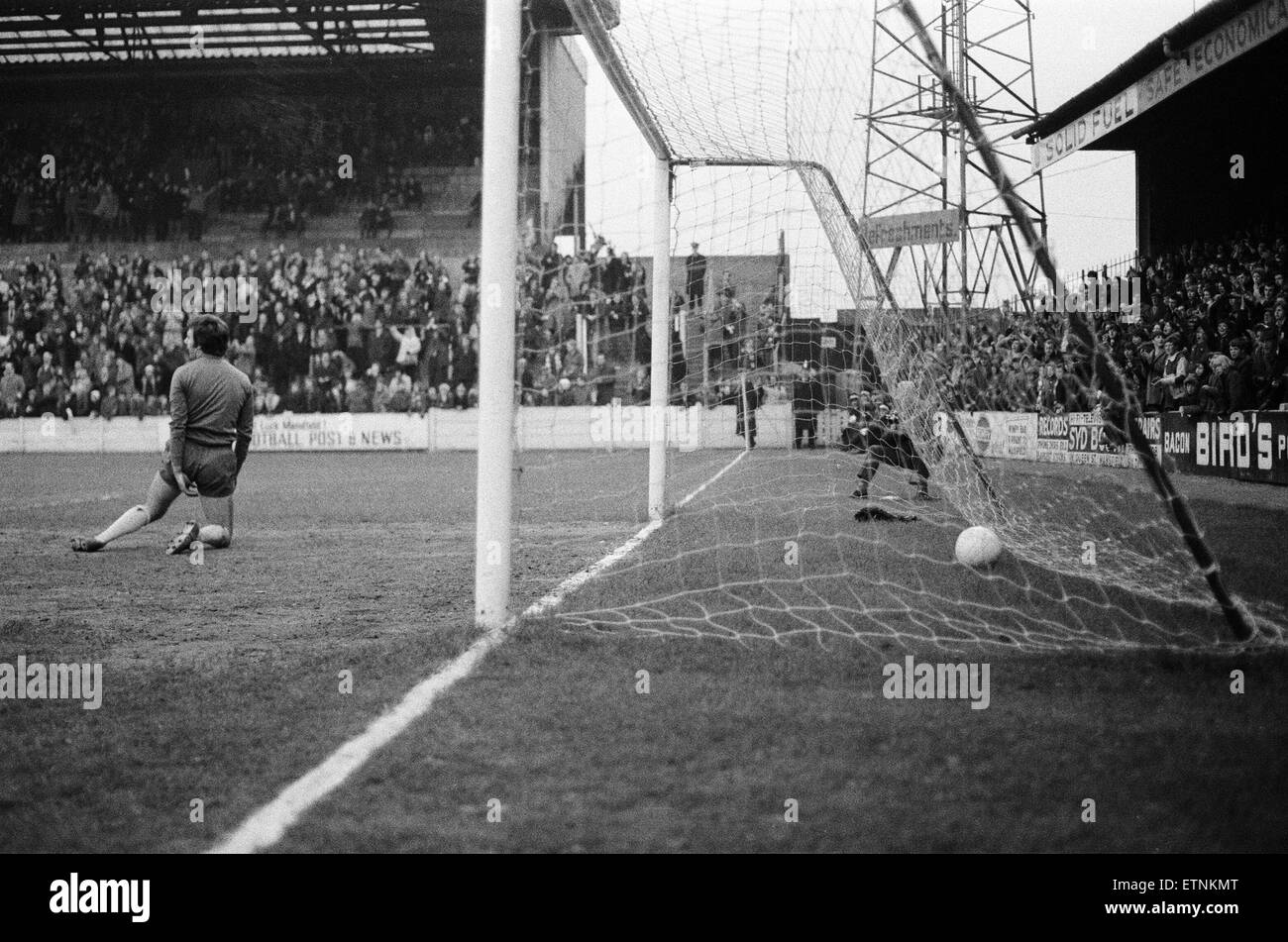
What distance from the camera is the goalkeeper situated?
10.7 m

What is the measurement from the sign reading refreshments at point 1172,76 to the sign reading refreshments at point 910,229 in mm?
6011

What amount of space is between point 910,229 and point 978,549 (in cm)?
440

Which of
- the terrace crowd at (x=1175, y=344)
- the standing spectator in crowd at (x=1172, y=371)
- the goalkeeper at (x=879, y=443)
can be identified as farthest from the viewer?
the standing spectator in crowd at (x=1172, y=371)

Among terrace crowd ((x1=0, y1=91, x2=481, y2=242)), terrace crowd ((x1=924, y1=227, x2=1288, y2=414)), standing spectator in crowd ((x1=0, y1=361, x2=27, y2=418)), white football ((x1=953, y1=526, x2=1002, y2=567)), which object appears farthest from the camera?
terrace crowd ((x1=0, y1=91, x2=481, y2=242))

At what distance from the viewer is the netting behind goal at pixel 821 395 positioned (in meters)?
5.29

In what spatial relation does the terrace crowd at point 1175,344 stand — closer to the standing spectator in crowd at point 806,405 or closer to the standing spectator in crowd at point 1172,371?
the standing spectator in crowd at point 1172,371

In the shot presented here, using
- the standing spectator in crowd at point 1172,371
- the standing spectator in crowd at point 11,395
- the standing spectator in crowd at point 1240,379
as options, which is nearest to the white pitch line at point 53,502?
the standing spectator in crowd at point 1240,379

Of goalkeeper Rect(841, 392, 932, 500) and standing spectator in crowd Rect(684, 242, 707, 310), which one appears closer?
goalkeeper Rect(841, 392, 932, 500)

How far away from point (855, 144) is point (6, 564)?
700 cm

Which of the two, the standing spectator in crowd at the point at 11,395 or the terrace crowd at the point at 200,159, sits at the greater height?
the terrace crowd at the point at 200,159

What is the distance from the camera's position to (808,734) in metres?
3.46

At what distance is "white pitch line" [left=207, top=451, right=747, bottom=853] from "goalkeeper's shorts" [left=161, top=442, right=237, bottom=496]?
3586 millimetres

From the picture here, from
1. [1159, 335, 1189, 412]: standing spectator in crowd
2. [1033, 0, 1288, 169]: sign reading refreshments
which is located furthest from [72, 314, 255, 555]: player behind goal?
[1159, 335, 1189, 412]: standing spectator in crowd

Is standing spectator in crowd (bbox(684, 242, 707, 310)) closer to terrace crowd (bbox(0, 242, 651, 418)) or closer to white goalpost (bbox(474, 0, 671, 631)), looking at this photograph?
white goalpost (bbox(474, 0, 671, 631))
